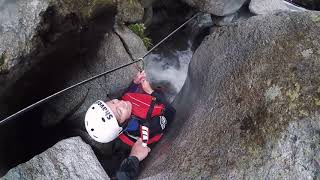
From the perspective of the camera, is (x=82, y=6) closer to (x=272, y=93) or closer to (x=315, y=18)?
(x=272, y=93)

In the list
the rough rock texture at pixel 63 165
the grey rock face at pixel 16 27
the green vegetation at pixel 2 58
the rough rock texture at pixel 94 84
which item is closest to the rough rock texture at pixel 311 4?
the rough rock texture at pixel 94 84

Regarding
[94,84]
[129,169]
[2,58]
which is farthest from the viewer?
[94,84]

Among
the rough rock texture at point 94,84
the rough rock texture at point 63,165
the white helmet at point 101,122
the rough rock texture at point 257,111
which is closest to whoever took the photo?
the rough rock texture at point 257,111

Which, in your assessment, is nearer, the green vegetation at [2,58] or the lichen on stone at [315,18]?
the lichen on stone at [315,18]

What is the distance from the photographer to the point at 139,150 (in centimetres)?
689

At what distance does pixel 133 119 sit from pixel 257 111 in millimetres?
2699

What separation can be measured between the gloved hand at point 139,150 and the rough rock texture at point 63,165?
A: 105 centimetres

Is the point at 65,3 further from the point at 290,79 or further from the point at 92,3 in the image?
the point at 290,79

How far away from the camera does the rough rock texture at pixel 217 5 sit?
965 cm

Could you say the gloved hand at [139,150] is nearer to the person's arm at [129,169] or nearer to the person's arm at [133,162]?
the person's arm at [133,162]

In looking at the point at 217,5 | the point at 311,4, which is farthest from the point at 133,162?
the point at 311,4

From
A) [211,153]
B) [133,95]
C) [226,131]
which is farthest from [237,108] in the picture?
[133,95]


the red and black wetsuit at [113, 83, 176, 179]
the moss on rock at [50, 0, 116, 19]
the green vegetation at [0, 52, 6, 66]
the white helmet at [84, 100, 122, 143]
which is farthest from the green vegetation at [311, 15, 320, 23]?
the green vegetation at [0, 52, 6, 66]

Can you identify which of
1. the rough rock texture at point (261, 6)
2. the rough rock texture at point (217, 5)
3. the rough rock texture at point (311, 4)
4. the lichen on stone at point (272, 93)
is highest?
the lichen on stone at point (272, 93)
